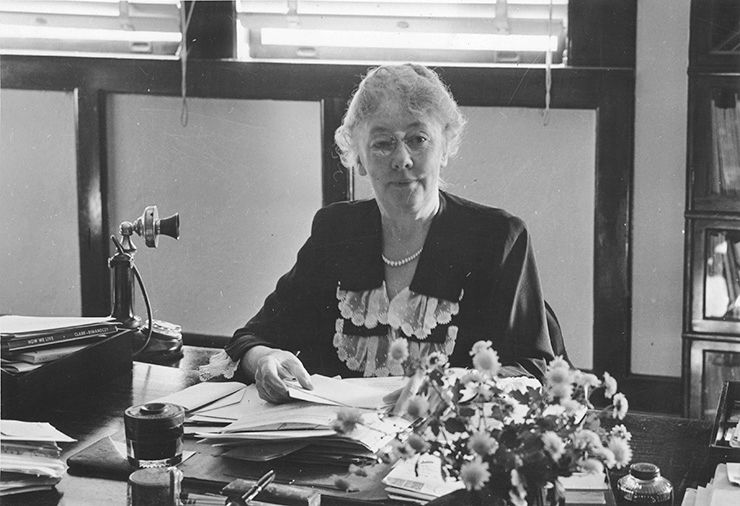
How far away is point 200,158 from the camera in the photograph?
2.95 metres

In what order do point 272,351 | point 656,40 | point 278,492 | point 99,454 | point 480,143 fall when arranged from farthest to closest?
point 480,143, point 656,40, point 272,351, point 99,454, point 278,492

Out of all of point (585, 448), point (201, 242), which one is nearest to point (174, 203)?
point (201, 242)

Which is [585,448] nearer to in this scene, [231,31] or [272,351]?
[272,351]

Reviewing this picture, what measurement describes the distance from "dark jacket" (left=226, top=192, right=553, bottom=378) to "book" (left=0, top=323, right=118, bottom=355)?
31cm

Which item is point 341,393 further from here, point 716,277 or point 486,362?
point 716,277

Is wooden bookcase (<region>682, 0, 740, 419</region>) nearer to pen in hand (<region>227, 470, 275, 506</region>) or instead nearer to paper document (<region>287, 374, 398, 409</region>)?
paper document (<region>287, 374, 398, 409</region>)

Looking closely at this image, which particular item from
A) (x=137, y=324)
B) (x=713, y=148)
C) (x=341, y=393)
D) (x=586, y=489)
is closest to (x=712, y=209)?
(x=713, y=148)

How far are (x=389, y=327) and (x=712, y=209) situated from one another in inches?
37.0

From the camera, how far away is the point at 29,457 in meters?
1.59

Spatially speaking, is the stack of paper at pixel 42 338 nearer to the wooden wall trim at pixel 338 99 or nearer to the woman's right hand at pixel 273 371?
the woman's right hand at pixel 273 371

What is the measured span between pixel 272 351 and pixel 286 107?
1007 mm

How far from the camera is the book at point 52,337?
2016mm

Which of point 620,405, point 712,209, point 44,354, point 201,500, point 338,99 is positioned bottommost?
point 201,500

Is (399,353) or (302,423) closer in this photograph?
(399,353)
